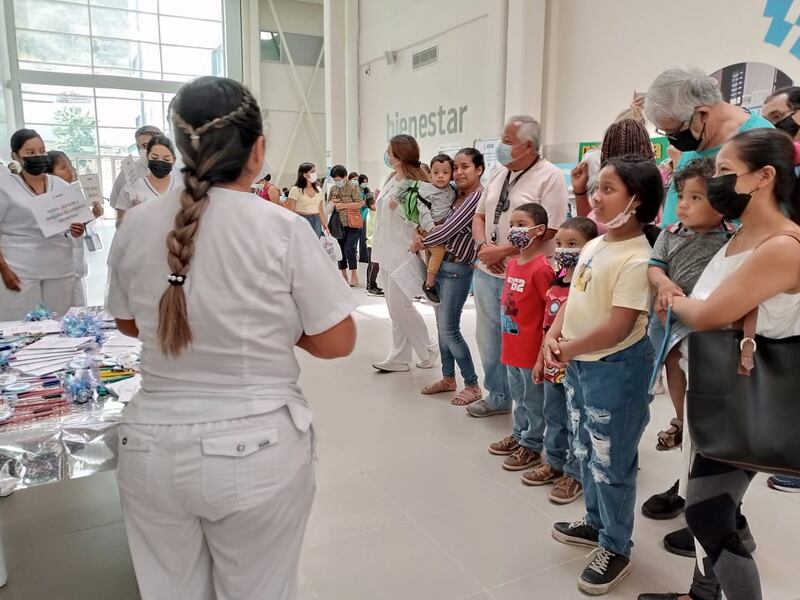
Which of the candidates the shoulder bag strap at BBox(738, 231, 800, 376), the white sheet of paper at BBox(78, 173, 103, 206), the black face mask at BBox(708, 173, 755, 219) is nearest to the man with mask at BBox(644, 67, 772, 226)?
the black face mask at BBox(708, 173, 755, 219)

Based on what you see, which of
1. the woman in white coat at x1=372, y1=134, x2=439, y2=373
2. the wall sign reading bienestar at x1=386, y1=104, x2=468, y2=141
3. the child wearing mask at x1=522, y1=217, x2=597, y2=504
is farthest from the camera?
the wall sign reading bienestar at x1=386, y1=104, x2=468, y2=141

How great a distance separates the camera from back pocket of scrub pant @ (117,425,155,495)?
104 cm

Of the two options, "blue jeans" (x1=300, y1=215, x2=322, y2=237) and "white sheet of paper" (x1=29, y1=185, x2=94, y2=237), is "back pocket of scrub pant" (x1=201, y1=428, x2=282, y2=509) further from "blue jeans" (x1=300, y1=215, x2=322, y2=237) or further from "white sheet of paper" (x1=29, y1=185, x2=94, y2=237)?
"blue jeans" (x1=300, y1=215, x2=322, y2=237)

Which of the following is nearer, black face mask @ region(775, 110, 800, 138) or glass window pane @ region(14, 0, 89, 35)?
black face mask @ region(775, 110, 800, 138)

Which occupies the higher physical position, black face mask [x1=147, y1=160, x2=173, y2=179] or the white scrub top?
black face mask [x1=147, y1=160, x2=173, y2=179]

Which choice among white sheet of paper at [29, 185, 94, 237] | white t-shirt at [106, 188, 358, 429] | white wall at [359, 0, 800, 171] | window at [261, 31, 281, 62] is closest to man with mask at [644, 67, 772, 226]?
white t-shirt at [106, 188, 358, 429]

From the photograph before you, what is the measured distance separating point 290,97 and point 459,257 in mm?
13754

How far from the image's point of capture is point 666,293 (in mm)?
1695

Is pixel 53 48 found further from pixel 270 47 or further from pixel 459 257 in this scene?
pixel 459 257

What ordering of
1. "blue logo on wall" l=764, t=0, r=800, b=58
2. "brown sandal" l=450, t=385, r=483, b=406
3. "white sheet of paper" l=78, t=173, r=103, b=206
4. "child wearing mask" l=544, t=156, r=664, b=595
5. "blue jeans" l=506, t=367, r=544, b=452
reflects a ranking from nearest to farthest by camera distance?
"child wearing mask" l=544, t=156, r=664, b=595 → "blue jeans" l=506, t=367, r=544, b=452 → "brown sandal" l=450, t=385, r=483, b=406 → "white sheet of paper" l=78, t=173, r=103, b=206 → "blue logo on wall" l=764, t=0, r=800, b=58

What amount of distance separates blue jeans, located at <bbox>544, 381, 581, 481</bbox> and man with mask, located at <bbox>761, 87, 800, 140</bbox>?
5.21 feet

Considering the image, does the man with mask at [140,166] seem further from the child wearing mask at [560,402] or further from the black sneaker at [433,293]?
the child wearing mask at [560,402]

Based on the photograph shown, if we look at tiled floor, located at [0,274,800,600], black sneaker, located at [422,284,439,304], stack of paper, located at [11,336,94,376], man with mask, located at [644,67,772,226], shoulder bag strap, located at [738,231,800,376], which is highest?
man with mask, located at [644,67,772,226]

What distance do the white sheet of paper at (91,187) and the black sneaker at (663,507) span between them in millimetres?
3661
